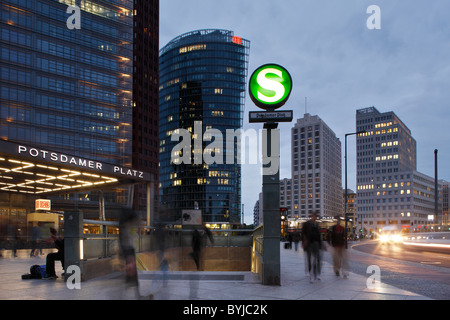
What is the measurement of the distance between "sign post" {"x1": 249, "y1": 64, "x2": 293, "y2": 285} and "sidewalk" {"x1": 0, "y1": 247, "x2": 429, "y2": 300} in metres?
0.80

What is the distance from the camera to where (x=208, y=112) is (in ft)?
470

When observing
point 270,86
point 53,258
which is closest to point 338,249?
point 270,86

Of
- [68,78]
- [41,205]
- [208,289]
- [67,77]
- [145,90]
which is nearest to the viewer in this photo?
[208,289]

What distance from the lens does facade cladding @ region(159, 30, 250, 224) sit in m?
143

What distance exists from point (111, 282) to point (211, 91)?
137 m

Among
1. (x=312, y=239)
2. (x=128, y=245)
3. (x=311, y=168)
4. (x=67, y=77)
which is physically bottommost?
(x=312, y=239)

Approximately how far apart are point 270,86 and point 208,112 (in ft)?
440

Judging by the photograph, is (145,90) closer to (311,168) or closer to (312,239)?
(311,168)

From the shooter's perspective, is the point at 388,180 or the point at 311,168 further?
the point at 311,168

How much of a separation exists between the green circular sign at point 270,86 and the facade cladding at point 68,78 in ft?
184

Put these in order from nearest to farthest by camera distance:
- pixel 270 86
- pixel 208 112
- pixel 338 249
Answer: pixel 270 86, pixel 338 249, pixel 208 112

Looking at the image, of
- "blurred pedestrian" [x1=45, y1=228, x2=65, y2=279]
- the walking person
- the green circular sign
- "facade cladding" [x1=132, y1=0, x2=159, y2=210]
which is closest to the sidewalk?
"blurred pedestrian" [x1=45, y1=228, x2=65, y2=279]
